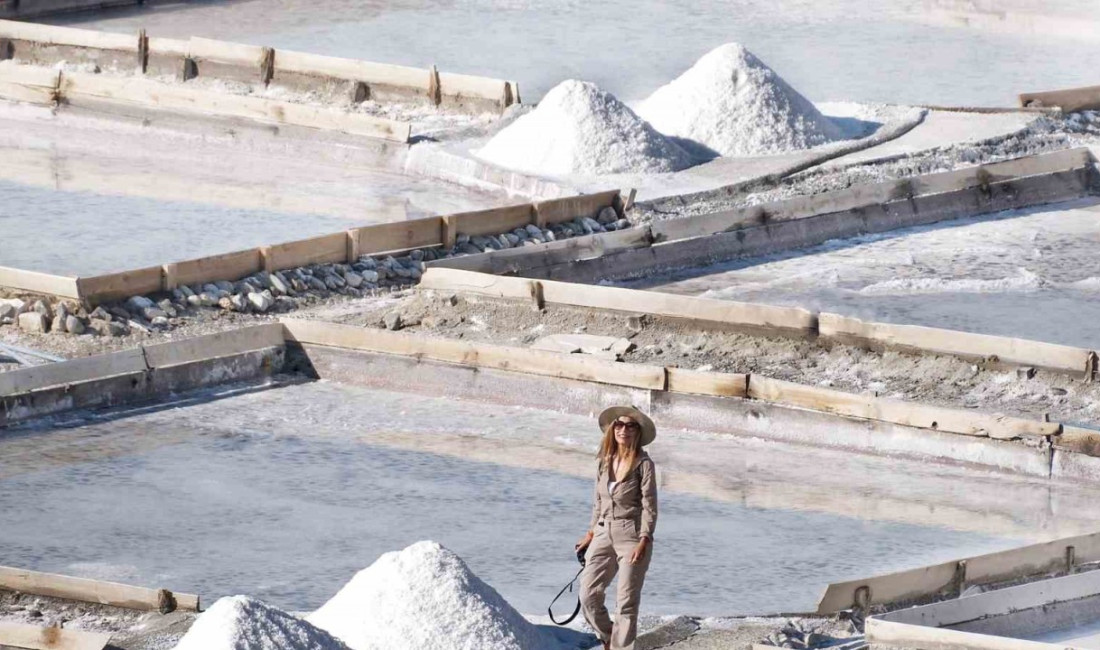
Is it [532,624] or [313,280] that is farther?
[313,280]

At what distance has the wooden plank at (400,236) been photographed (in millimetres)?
10656

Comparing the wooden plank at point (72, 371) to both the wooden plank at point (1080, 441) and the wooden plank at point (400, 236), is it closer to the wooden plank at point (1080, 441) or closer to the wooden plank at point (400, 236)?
the wooden plank at point (400, 236)

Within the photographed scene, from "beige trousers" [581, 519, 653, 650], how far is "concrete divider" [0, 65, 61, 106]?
10.3m

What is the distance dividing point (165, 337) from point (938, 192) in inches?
220

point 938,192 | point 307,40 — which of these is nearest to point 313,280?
point 938,192

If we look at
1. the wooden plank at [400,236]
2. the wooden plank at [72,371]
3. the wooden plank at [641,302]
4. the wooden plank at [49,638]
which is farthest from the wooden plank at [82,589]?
the wooden plank at [400,236]

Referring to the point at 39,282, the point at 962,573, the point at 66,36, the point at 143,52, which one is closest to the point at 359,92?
the point at 143,52

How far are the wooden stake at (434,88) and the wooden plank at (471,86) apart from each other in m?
0.03

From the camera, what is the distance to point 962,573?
6527 mm

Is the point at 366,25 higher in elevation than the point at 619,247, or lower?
higher

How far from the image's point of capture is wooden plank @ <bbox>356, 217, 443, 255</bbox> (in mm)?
10656

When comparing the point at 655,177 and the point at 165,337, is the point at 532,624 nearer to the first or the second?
the point at 165,337

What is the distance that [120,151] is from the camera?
13.5m

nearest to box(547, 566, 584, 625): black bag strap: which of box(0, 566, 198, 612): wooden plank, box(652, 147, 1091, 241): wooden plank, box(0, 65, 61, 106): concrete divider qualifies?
box(0, 566, 198, 612): wooden plank
